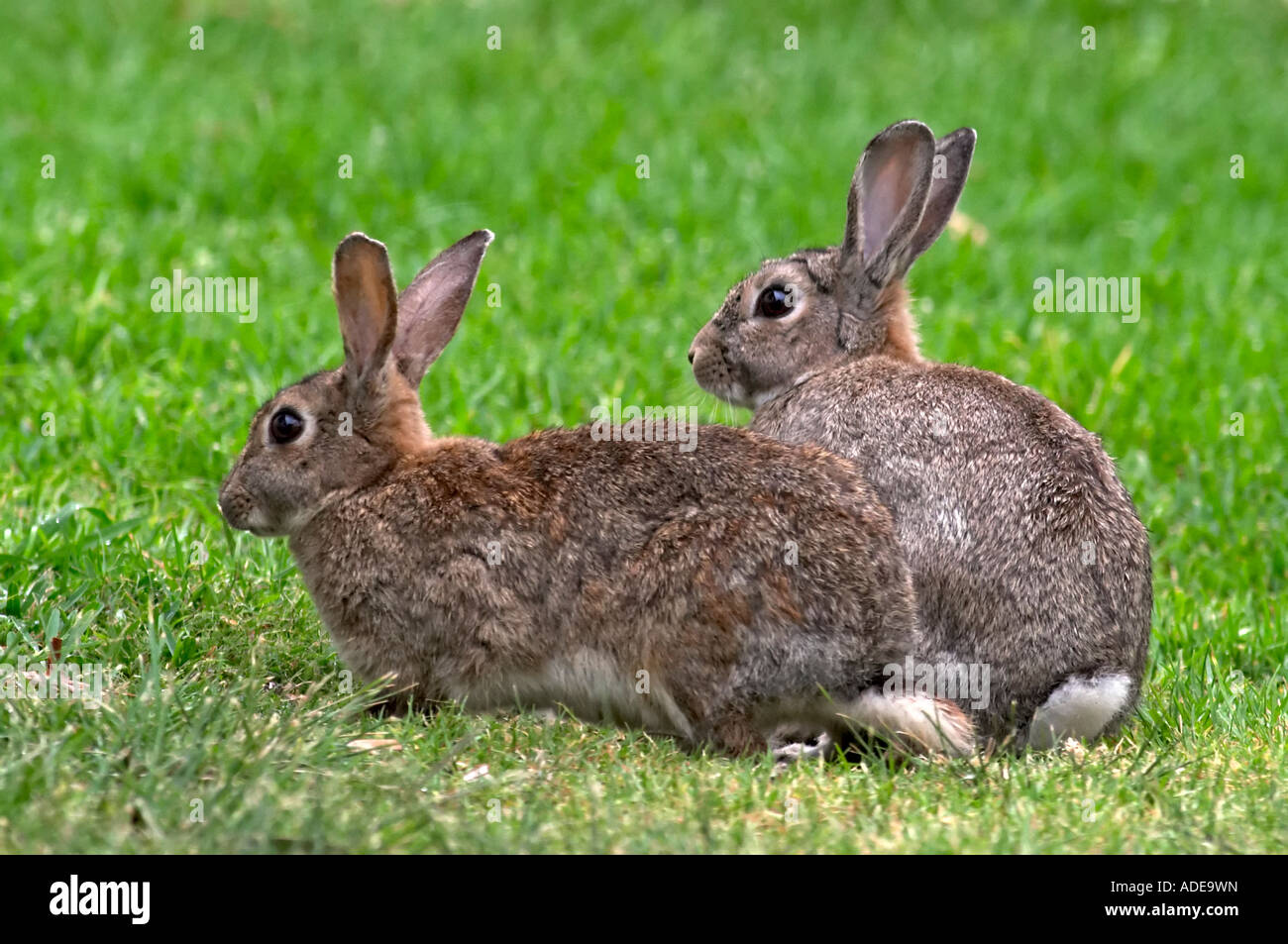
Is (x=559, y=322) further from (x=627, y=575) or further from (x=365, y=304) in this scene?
(x=627, y=575)

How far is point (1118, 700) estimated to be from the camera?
580 cm

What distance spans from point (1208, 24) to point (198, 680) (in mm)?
13151

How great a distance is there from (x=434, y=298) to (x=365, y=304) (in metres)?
0.48

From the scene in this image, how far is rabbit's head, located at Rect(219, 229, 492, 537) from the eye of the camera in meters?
6.16

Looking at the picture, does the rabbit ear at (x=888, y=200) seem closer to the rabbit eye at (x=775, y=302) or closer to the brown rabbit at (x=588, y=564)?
the rabbit eye at (x=775, y=302)

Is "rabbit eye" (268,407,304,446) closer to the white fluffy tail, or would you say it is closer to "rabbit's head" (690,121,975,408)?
"rabbit's head" (690,121,975,408)

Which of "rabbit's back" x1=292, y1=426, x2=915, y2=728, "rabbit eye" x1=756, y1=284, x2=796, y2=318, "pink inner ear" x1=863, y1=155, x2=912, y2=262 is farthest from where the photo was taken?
"rabbit eye" x1=756, y1=284, x2=796, y2=318

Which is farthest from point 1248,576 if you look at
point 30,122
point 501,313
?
point 30,122

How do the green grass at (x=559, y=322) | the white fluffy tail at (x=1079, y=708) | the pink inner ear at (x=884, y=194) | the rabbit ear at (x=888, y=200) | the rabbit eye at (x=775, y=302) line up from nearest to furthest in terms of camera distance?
the green grass at (x=559, y=322), the white fluffy tail at (x=1079, y=708), the rabbit ear at (x=888, y=200), the pink inner ear at (x=884, y=194), the rabbit eye at (x=775, y=302)

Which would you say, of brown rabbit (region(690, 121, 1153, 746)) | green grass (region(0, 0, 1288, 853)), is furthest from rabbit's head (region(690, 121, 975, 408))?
green grass (region(0, 0, 1288, 853))

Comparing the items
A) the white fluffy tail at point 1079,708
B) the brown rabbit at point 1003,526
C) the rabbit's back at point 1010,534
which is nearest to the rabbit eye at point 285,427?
the brown rabbit at point 1003,526

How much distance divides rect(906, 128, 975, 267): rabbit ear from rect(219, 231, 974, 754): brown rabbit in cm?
177

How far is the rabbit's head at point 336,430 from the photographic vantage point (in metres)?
6.16

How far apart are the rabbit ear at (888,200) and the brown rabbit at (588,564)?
147 cm
